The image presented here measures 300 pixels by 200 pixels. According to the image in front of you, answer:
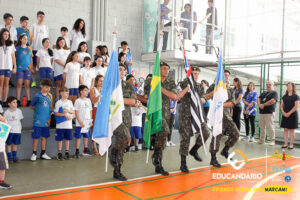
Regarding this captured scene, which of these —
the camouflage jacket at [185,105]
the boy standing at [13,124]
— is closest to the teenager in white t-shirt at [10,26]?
the boy standing at [13,124]

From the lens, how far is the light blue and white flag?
4867 millimetres

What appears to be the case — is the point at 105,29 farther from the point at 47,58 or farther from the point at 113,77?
the point at 113,77

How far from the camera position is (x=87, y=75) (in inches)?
304

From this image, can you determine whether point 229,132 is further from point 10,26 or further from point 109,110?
point 10,26

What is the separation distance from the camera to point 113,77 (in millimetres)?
5043

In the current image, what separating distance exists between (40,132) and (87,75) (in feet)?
6.57

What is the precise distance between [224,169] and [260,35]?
1033 cm

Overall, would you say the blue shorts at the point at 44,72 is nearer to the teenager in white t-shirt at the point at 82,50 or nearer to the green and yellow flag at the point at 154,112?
the teenager in white t-shirt at the point at 82,50

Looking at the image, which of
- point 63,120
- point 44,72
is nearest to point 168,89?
point 63,120

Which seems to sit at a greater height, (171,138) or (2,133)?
(2,133)

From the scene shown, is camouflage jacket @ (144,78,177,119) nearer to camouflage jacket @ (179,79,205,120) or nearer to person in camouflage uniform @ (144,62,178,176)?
person in camouflage uniform @ (144,62,178,176)

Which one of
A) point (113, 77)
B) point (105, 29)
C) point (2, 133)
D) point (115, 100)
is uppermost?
point (105, 29)

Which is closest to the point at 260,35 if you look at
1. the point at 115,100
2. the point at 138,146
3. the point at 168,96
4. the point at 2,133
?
the point at 138,146

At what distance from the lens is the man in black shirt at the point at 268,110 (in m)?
9.12
